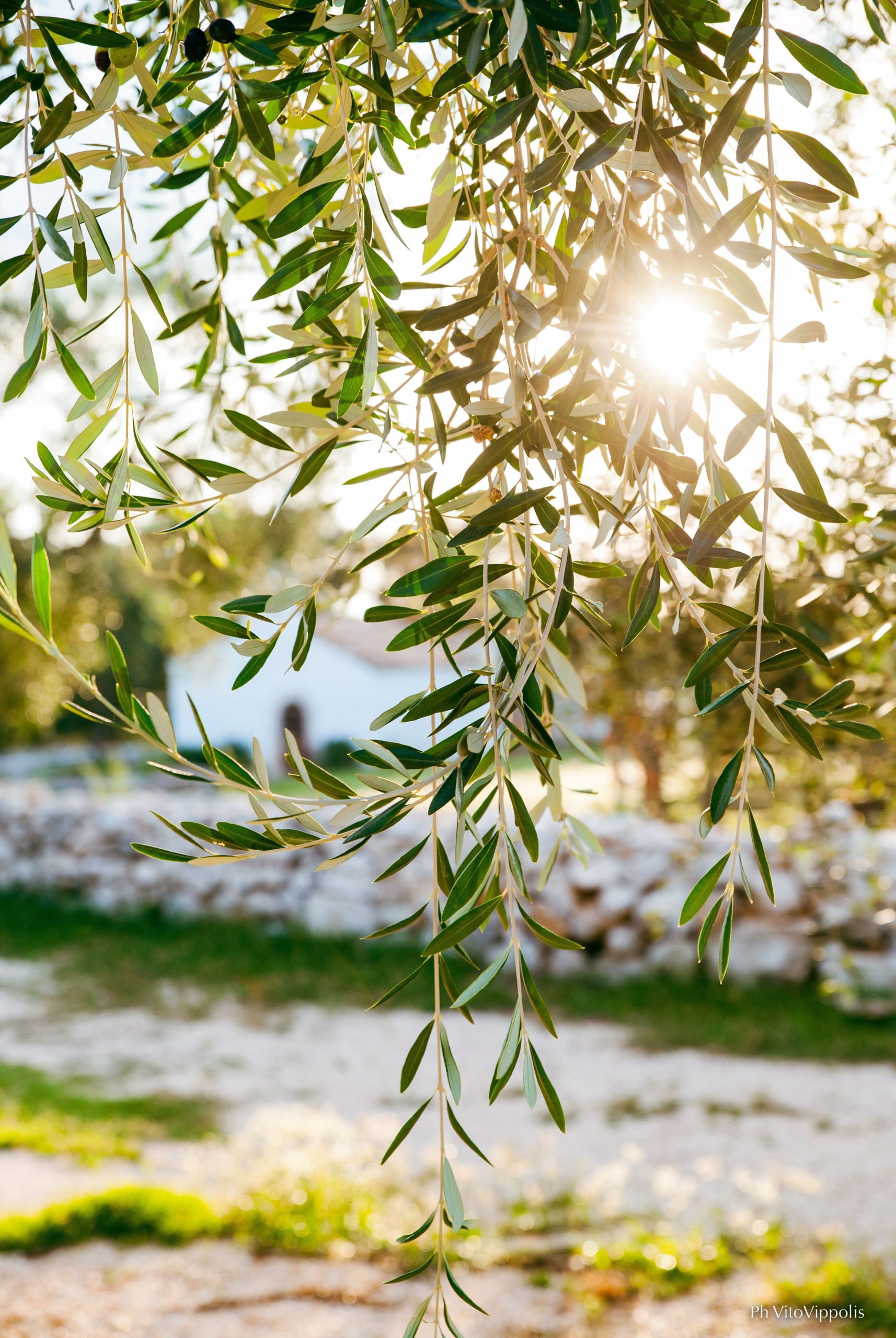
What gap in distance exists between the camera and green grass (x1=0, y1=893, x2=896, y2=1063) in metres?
5.66

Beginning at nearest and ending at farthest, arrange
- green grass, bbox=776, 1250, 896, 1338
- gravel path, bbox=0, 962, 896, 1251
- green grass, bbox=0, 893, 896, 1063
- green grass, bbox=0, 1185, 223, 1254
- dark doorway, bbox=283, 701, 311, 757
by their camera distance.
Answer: green grass, bbox=776, 1250, 896, 1338
green grass, bbox=0, 1185, 223, 1254
gravel path, bbox=0, 962, 896, 1251
green grass, bbox=0, 893, 896, 1063
dark doorway, bbox=283, 701, 311, 757

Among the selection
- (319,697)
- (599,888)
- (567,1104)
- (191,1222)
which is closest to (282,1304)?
(191,1222)

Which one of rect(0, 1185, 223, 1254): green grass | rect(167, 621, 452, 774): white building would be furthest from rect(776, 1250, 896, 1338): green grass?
rect(167, 621, 452, 774): white building

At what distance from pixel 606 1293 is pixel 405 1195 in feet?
2.98

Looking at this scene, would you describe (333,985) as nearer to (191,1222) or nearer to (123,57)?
(191,1222)

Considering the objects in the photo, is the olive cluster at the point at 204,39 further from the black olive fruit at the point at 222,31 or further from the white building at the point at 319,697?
the white building at the point at 319,697

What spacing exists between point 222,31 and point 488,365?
34 centimetres

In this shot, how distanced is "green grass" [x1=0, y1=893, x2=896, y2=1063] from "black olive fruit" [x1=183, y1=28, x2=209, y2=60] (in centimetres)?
459

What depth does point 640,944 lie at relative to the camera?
22.5 feet

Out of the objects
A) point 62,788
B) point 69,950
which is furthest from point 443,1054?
point 62,788

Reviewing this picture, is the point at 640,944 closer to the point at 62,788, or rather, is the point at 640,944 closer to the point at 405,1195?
the point at 405,1195

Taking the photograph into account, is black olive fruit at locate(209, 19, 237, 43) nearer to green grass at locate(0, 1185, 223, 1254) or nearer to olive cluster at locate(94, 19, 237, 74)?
olive cluster at locate(94, 19, 237, 74)

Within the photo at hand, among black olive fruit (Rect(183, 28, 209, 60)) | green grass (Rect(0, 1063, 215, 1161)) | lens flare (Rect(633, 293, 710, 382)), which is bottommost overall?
green grass (Rect(0, 1063, 215, 1161))

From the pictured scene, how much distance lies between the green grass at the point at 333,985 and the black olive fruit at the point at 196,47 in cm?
459
